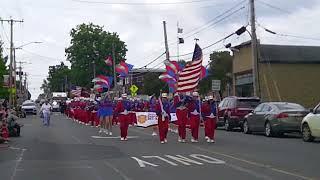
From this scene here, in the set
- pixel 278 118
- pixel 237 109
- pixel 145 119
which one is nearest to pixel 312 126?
pixel 278 118

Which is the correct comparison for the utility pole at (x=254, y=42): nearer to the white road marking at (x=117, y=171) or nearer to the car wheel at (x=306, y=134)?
the car wheel at (x=306, y=134)

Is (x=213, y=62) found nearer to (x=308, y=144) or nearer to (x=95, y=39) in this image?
(x=95, y=39)

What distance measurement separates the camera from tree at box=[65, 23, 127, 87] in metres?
101

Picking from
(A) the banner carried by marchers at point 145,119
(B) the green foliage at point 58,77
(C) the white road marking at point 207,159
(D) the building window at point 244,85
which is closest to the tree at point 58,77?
(B) the green foliage at point 58,77

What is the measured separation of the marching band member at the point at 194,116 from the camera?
2061cm

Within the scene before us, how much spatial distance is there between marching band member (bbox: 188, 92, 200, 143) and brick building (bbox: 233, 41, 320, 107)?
78.6ft

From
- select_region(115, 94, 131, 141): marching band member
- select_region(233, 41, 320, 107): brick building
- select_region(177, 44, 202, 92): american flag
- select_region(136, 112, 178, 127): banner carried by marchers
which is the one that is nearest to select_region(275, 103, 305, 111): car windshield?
select_region(177, 44, 202, 92): american flag

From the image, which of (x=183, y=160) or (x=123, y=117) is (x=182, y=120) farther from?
(x=183, y=160)

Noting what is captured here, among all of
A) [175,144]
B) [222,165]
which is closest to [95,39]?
[175,144]

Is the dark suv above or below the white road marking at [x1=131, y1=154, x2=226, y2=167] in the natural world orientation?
above

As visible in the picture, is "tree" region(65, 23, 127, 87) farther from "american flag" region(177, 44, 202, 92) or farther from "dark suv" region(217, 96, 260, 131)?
"american flag" region(177, 44, 202, 92)

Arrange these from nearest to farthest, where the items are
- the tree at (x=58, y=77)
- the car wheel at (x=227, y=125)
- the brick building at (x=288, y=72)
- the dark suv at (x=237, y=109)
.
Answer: the dark suv at (x=237, y=109), the car wheel at (x=227, y=125), the brick building at (x=288, y=72), the tree at (x=58, y=77)

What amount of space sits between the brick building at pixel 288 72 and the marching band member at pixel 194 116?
23.9 metres

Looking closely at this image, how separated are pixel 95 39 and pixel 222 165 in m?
89.7
